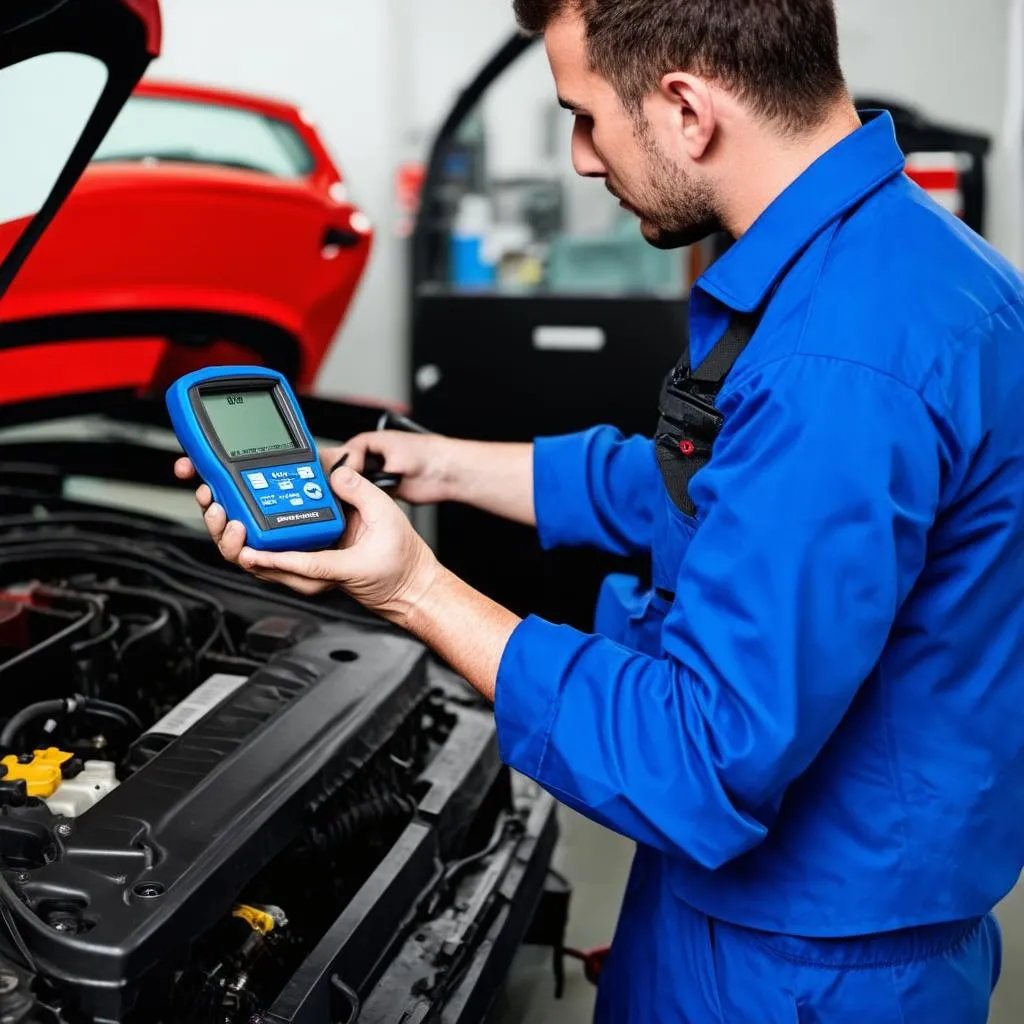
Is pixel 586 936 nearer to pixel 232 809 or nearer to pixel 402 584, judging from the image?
pixel 232 809

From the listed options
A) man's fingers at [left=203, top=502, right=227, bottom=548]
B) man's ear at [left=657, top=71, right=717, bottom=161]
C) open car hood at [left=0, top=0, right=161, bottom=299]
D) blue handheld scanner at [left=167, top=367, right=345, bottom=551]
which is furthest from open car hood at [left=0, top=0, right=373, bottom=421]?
man's ear at [left=657, top=71, right=717, bottom=161]

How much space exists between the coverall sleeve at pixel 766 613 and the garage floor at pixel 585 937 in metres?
0.78

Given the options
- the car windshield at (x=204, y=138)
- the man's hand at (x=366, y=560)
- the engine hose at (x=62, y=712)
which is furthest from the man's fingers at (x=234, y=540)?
the car windshield at (x=204, y=138)

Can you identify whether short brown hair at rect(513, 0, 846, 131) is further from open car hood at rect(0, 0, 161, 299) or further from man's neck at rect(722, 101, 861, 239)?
open car hood at rect(0, 0, 161, 299)

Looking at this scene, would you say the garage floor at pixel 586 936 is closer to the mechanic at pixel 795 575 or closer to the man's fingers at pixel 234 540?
the mechanic at pixel 795 575

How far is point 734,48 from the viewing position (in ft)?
2.96

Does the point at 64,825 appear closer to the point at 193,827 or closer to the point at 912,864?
the point at 193,827

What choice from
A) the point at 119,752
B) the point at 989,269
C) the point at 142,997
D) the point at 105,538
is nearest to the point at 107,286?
the point at 105,538

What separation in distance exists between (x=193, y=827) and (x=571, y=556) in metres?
1.69

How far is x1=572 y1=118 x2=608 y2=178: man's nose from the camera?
1.06 meters

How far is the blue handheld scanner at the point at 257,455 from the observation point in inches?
41.0

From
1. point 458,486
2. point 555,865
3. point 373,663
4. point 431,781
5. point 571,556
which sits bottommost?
point 555,865

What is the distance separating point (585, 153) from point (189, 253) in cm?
95

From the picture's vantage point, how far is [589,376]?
2.64 m
